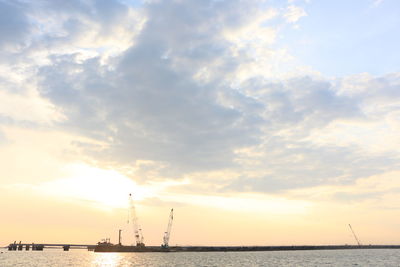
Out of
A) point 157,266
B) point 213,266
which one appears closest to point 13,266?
point 157,266

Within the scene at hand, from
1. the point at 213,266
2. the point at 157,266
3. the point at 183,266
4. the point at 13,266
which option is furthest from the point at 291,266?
the point at 13,266

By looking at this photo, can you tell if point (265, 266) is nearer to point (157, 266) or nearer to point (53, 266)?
point (157, 266)

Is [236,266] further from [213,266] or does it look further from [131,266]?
[131,266]

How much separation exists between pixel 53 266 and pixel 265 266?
92243 millimetres

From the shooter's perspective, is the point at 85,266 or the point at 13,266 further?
the point at 85,266

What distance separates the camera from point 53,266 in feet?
556

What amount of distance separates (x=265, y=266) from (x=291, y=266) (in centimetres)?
1147

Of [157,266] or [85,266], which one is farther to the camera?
[85,266]

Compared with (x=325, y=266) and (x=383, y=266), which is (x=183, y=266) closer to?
(x=325, y=266)

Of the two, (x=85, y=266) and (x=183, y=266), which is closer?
(x=183, y=266)

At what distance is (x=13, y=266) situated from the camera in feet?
534

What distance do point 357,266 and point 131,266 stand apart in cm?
9778

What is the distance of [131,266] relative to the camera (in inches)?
6560

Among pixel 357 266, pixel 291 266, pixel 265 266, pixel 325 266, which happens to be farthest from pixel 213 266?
pixel 357 266
